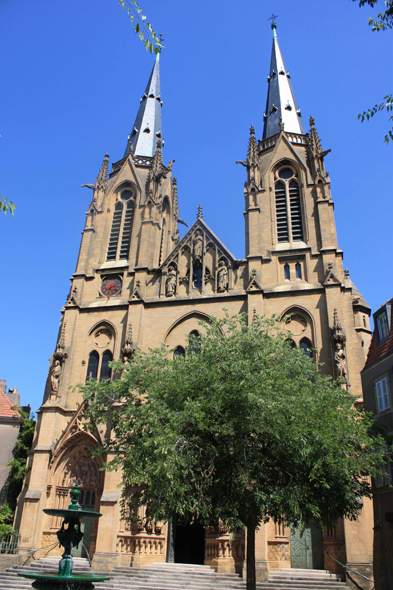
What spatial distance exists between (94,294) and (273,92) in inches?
826

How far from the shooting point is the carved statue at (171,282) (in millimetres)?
26477

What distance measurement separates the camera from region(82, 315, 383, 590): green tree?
12883mm

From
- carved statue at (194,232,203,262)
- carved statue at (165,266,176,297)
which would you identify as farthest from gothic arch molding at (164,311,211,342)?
carved statue at (194,232,203,262)

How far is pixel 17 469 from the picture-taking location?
2447 cm

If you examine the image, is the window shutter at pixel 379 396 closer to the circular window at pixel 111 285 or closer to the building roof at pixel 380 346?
the building roof at pixel 380 346

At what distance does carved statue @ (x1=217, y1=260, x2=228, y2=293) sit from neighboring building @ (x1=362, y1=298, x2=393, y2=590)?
7739 millimetres

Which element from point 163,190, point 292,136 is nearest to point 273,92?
point 292,136

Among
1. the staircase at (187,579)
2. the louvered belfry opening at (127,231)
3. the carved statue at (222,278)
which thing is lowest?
the staircase at (187,579)

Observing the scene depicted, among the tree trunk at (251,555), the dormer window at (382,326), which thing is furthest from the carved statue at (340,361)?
the tree trunk at (251,555)

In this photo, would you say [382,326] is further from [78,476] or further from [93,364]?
[78,476]

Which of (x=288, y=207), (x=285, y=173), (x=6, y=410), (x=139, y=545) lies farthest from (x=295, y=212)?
(x=6, y=410)

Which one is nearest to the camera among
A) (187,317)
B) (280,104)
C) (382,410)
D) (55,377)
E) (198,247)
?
(382,410)

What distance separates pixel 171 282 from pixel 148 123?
16.7 m

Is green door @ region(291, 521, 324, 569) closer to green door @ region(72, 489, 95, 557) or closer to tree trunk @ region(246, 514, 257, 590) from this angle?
tree trunk @ region(246, 514, 257, 590)
